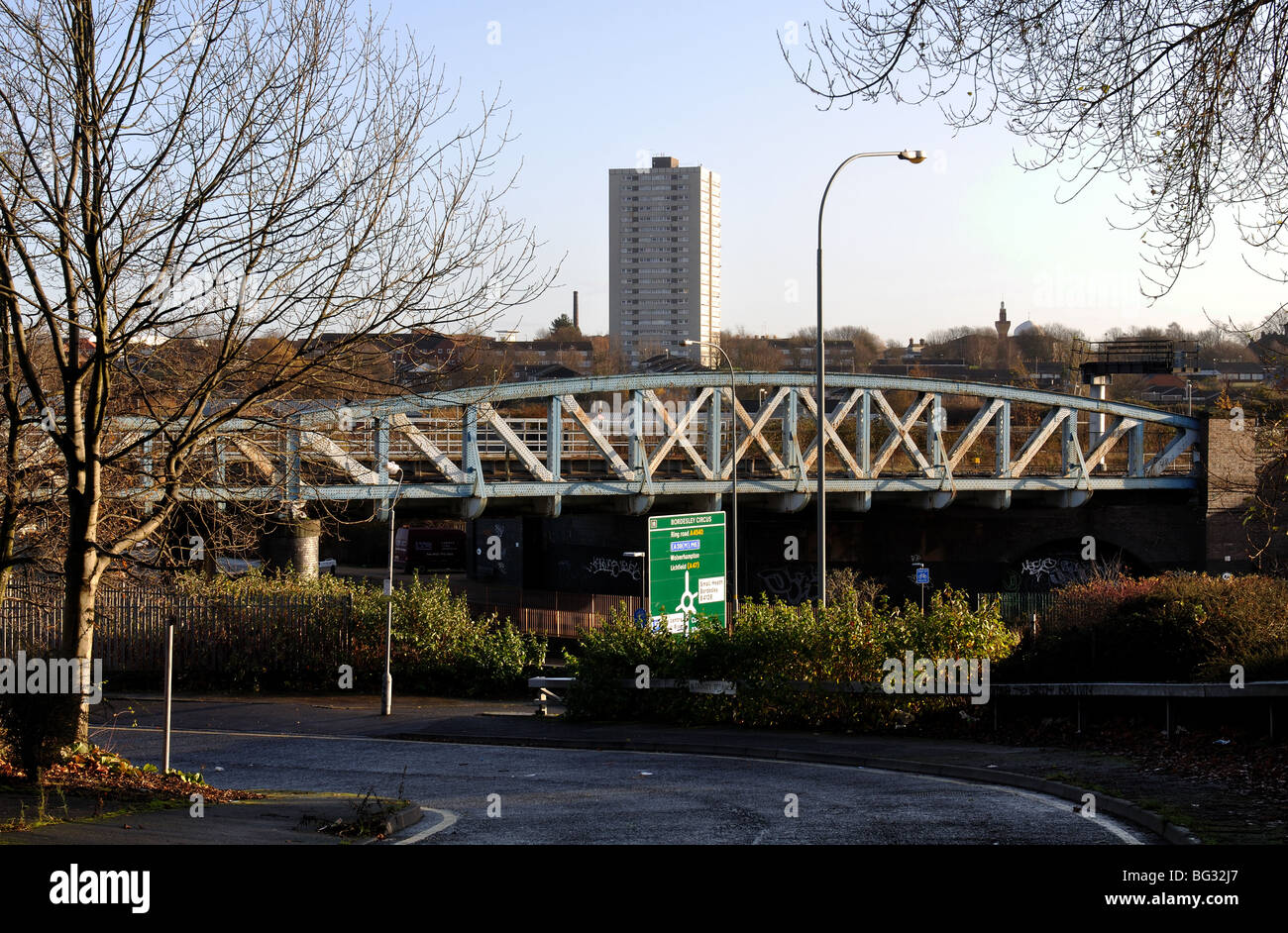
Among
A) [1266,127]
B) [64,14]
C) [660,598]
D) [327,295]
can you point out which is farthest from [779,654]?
[64,14]

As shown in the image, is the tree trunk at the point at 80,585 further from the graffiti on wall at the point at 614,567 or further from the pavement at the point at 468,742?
the graffiti on wall at the point at 614,567

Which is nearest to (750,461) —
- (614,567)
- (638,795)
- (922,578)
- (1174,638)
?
(614,567)

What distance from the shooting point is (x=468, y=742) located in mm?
20203

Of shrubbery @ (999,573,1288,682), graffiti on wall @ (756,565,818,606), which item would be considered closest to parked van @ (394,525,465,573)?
graffiti on wall @ (756,565,818,606)

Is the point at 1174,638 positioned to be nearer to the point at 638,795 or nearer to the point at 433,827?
the point at 638,795

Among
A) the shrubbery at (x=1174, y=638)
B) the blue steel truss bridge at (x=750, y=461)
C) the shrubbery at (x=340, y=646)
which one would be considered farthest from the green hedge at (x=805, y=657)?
the blue steel truss bridge at (x=750, y=461)

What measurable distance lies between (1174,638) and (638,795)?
8247 millimetres

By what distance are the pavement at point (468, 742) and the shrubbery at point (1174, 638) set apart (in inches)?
80.1

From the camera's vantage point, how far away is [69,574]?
460 inches

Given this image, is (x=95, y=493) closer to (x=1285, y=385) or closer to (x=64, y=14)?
(x=64, y=14)

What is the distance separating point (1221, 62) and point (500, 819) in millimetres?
9072

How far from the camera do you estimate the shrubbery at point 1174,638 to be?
15742 mm

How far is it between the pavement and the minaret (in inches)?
4709
